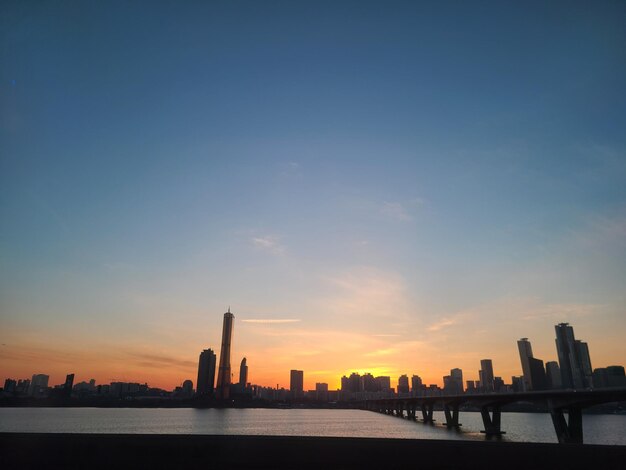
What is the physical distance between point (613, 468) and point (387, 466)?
10484mm

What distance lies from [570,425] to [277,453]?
179 ft

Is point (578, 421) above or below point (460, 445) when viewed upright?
below

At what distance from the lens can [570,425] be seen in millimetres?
53531

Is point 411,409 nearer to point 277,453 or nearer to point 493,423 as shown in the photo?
point 493,423

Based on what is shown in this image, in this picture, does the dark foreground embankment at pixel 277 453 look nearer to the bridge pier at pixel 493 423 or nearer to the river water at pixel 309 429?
the river water at pixel 309 429

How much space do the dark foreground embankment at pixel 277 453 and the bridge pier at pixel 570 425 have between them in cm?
4211

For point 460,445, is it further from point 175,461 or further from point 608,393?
point 608,393

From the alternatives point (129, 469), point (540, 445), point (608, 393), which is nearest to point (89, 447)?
point (129, 469)

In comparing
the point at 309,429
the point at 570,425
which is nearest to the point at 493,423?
the point at 570,425

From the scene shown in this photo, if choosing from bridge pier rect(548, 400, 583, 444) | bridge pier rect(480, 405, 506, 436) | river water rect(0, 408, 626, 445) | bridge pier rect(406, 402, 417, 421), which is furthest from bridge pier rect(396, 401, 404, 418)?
bridge pier rect(548, 400, 583, 444)

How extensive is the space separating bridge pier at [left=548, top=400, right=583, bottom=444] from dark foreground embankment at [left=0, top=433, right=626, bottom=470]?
42.1 metres

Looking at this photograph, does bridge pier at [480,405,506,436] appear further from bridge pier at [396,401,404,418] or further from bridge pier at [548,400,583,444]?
bridge pier at [396,401,404,418]

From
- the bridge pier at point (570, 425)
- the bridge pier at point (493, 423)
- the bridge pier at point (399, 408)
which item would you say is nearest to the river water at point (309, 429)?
the bridge pier at point (493, 423)

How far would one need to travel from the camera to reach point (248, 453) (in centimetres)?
1844
